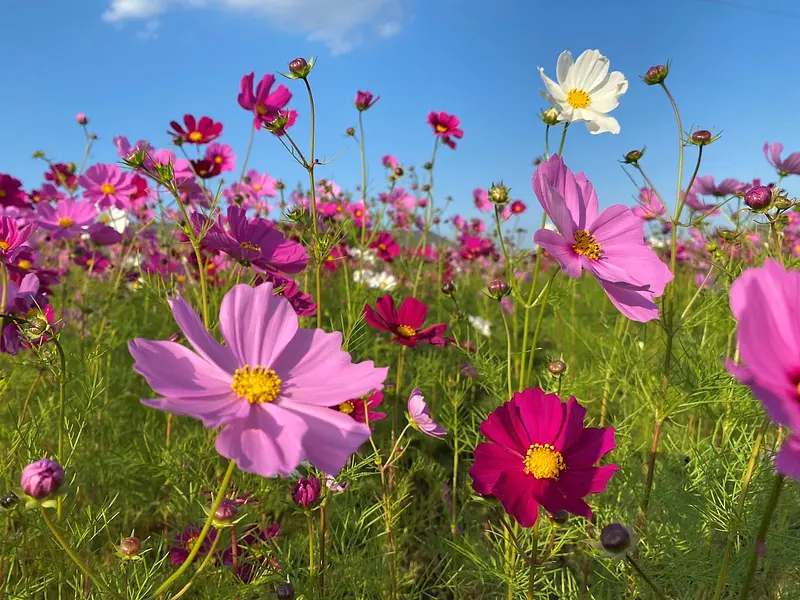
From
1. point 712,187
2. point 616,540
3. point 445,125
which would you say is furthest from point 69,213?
point 712,187

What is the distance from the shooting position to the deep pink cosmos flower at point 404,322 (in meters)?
1.08

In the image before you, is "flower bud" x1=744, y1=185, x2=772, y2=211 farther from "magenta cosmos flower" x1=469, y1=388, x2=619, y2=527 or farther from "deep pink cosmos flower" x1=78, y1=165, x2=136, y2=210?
"deep pink cosmos flower" x1=78, y1=165, x2=136, y2=210

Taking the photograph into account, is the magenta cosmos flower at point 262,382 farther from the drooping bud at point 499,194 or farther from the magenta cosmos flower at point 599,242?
the drooping bud at point 499,194

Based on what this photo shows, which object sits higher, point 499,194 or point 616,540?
point 499,194

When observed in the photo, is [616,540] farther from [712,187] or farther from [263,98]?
[712,187]

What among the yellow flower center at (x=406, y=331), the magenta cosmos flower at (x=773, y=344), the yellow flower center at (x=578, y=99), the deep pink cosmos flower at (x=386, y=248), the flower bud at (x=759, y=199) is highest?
the yellow flower center at (x=578, y=99)

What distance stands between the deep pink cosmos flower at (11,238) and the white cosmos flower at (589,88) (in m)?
1.00

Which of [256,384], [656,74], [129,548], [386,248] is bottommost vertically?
[386,248]

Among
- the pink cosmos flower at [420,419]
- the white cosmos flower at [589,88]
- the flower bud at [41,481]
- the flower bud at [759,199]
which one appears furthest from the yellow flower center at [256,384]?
the white cosmos flower at [589,88]

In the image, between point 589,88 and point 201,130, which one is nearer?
point 589,88

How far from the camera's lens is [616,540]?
521 millimetres

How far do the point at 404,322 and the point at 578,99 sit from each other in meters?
0.61

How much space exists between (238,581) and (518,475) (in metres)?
0.55

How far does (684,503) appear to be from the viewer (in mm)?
976
